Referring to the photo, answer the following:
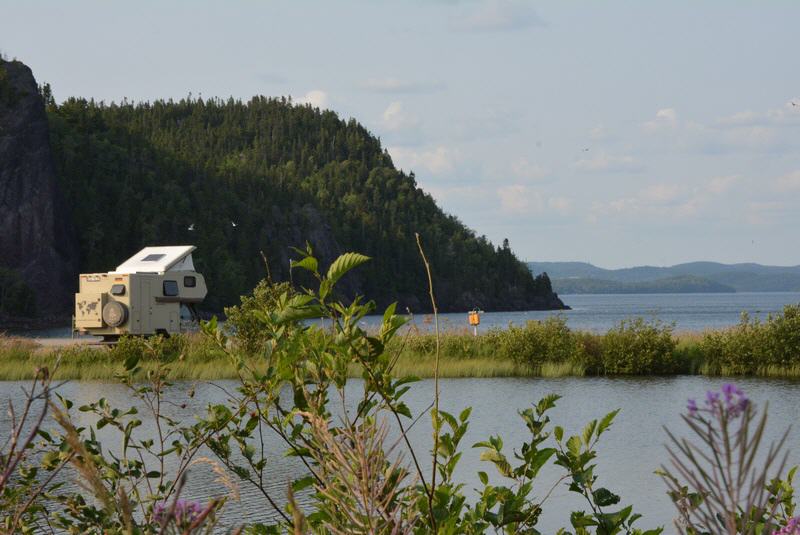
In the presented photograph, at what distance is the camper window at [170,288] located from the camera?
34438mm

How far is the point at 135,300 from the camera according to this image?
3350 centimetres

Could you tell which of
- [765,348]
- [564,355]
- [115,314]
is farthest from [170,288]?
[765,348]

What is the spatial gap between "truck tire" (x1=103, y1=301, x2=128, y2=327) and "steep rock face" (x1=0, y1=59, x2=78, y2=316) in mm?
51370

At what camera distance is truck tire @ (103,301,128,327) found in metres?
33.0

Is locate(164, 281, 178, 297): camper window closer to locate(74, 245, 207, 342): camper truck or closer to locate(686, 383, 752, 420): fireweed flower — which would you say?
locate(74, 245, 207, 342): camper truck

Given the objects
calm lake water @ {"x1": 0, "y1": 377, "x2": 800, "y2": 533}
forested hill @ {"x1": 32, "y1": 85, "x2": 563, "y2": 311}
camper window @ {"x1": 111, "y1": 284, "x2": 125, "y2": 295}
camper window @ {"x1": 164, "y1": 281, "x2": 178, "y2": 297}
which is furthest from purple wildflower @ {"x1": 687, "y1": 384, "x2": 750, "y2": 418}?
forested hill @ {"x1": 32, "y1": 85, "x2": 563, "y2": 311}

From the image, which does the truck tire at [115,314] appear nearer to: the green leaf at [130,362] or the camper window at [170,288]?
the camper window at [170,288]

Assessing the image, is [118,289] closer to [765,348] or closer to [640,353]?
[640,353]

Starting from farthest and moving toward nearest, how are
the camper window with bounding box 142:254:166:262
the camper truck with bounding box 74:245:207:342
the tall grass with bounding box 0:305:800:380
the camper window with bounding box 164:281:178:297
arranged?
the camper window with bounding box 142:254:166:262 → the camper window with bounding box 164:281:178:297 → the camper truck with bounding box 74:245:207:342 → the tall grass with bounding box 0:305:800:380

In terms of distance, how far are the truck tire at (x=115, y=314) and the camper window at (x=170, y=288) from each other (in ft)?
5.29

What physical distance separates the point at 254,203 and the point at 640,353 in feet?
365

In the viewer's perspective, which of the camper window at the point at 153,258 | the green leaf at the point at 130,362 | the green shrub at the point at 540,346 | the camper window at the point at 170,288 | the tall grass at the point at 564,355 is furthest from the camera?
the camper window at the point at 153,258

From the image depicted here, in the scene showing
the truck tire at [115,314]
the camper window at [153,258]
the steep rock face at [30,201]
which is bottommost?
the truck tire at [115,314]

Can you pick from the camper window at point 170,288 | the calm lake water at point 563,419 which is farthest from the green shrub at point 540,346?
the camper window at point 170,288
